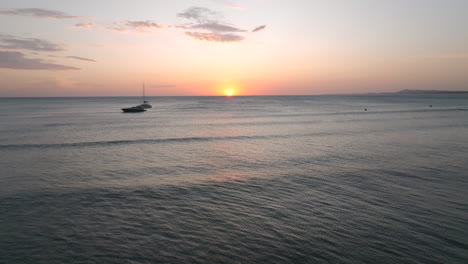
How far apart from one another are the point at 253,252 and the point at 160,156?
2272 centimetres

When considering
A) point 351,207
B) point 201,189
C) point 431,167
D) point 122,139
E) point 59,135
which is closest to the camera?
point 351,207

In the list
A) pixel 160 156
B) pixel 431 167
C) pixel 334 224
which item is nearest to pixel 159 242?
pixel 334 224

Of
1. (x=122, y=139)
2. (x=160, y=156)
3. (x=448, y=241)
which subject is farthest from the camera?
(x=122, y=139)

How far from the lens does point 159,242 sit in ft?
42.2

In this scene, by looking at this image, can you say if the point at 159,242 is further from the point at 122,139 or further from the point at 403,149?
the point at 122,139

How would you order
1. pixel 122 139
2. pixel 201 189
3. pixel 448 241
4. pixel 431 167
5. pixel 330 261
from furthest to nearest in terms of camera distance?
pixel 122 139
pixel 431 167
pixel 201 189
pixel 448 241
pixel 330 261

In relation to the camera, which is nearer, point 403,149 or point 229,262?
point 229,262

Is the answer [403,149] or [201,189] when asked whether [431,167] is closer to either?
[403,149]

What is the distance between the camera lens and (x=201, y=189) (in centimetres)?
2055

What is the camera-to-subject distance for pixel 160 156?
3259 centimetres

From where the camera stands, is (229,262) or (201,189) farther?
(201,189)

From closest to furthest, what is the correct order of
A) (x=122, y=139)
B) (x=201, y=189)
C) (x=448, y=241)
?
(x=448, y=241)
(x=201, y=189)
(x=122, y=139)

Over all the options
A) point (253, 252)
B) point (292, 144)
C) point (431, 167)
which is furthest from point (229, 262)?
point (292, 144)

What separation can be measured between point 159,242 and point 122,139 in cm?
3563
